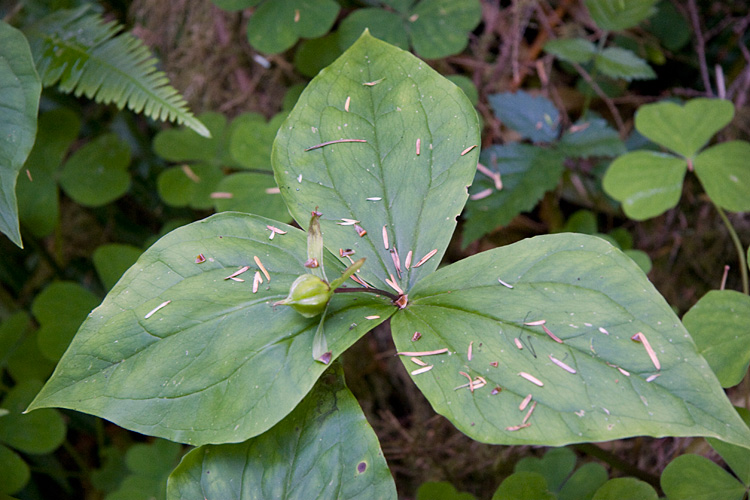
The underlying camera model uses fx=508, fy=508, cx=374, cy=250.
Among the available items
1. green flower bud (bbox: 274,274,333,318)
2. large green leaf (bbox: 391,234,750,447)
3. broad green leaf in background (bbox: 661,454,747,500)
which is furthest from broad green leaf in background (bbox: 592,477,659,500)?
green flower bud (bbox: 274,274,333,318)

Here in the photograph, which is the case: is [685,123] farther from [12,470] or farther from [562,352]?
[12,470]

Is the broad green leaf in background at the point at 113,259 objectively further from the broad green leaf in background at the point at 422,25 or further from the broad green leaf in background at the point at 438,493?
the broad green leaf in background at the point at 438,493

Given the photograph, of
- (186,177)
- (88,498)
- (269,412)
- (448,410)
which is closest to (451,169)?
(448,410)

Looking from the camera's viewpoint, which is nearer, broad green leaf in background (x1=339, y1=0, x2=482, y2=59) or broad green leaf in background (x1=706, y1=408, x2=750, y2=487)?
broad green leaf in background (x1=706, y1=408, x2=750, y2=487)

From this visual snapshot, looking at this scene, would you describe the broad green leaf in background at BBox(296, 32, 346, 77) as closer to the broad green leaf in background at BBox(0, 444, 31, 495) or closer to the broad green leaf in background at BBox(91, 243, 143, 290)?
the broad green leaf in background at BBox(91, 243, 143, 290)

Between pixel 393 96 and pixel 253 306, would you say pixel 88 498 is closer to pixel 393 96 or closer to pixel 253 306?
pixel 253 306

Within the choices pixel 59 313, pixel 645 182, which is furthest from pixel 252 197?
pixel 645 182
